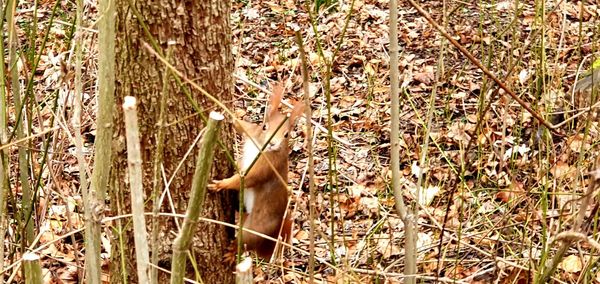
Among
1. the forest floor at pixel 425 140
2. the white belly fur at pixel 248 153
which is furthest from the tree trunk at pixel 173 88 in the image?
the white belly fur at pixel 248 153

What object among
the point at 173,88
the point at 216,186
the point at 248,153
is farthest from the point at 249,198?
the point at 173,88

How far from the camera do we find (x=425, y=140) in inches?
88.4

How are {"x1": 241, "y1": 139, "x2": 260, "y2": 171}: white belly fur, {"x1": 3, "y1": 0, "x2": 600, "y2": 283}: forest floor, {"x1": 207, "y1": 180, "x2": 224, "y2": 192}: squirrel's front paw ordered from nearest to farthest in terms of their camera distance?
{"x1": 207, "y1": 180, "x2": 224, "y2": 192}: squirrel's front paw, {"x1": 3, "y1": 0, "x2": 600, "y2": 283}: forest floor, {"x1": 241, "y1": 139, "x2": 260, "y2": 171}: white belly fur

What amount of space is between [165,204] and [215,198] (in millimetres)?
157

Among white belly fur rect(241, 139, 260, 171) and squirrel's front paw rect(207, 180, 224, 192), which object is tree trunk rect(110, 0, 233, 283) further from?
white belly fur rect(241, 139, 260, 171)

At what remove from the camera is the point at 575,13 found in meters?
6.08

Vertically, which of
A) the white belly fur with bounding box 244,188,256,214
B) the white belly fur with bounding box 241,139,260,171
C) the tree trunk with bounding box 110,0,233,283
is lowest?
the white belly fur with bounding box 244,188,256,214

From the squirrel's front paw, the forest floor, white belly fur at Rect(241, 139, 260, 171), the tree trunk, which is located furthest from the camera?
white belly fur at Rect(241, 139, 260, 171)

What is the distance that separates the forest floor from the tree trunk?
18 cm

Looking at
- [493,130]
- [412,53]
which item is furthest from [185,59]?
[412,53]

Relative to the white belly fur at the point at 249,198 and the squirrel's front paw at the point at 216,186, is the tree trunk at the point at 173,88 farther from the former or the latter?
the white belly fur at the point at 249,198

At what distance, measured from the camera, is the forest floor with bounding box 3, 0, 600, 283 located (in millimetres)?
2699

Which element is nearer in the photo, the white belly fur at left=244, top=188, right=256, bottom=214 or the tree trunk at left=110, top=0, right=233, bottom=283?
the tree trunk at left=110, top=0, right=233, bottom=283

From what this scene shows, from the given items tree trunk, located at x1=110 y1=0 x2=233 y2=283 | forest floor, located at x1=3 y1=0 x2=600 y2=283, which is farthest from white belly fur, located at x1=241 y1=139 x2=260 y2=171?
tree trunk, located at x1=110 y1=0 x2=233 y2=283
